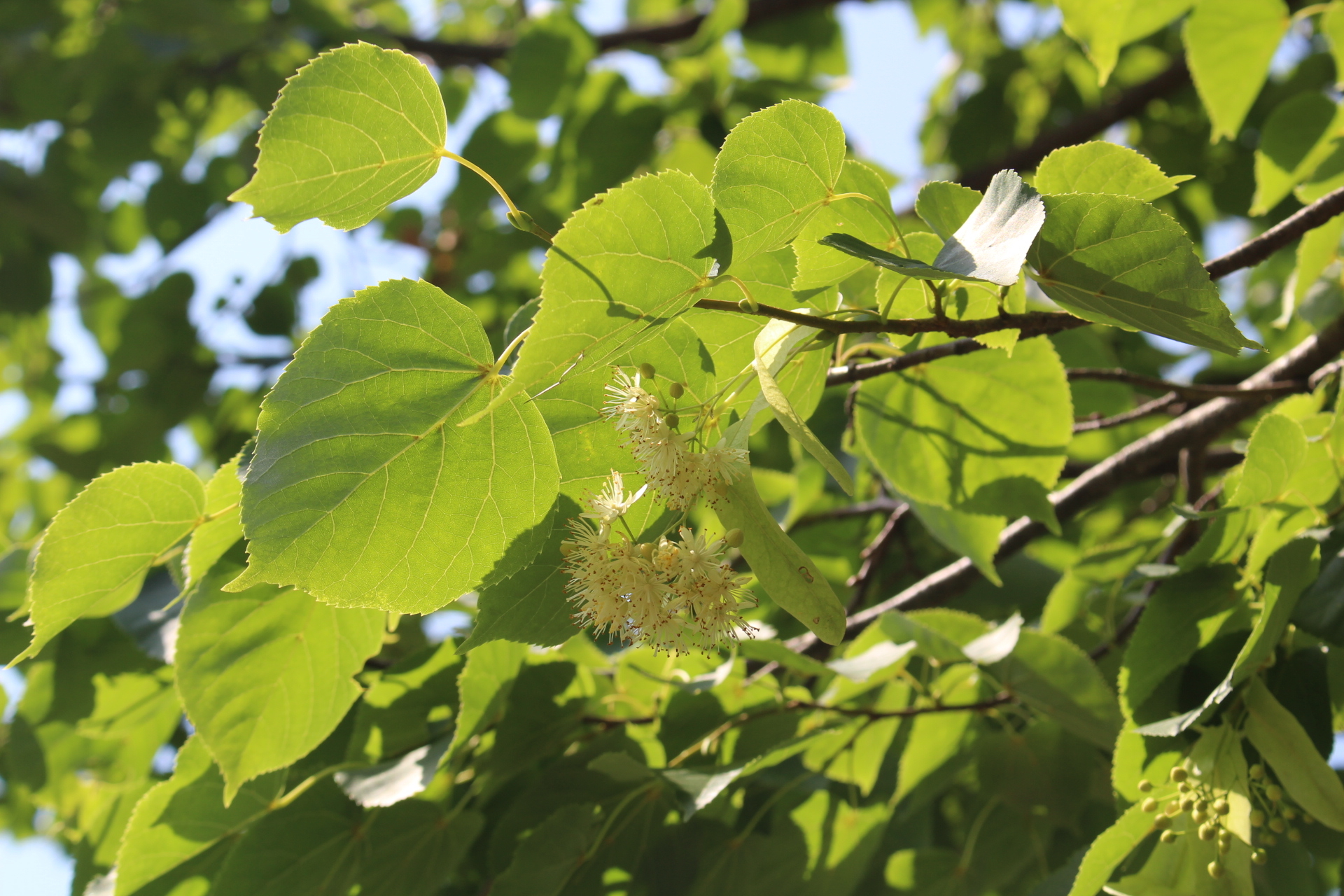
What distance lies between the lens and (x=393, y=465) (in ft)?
2.73

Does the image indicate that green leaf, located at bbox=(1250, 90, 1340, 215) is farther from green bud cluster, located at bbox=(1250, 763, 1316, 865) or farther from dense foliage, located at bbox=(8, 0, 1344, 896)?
green bud cluster, located at bbox=(1250, 763, 1316, 865)

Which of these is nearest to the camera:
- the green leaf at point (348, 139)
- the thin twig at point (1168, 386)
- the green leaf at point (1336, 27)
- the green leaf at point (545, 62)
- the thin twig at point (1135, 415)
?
the green leaf at point (348, 139)

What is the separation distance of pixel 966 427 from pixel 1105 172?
1.46ft

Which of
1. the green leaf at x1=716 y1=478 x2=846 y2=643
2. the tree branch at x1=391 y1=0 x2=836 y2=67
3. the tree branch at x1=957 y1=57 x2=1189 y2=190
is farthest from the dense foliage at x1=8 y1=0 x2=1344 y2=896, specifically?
the tree branch at x1=391 y1=0 x2=836 y2=67

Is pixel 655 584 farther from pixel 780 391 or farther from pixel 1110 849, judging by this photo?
pixel 1110 849

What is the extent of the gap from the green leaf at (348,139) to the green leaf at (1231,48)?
163 cm

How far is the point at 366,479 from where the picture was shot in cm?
82

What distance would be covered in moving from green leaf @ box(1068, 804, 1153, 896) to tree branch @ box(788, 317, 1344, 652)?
0.56m

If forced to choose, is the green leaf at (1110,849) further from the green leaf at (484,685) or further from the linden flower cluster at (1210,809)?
the green leaf at (484,685)

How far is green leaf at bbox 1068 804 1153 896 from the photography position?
105cm

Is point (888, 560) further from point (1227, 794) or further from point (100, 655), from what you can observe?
point (100, 655)

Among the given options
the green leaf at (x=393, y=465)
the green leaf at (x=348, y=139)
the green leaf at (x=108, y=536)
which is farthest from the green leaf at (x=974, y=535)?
the green leaf at (x=108, y=536)

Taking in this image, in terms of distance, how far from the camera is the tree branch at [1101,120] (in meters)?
3.09

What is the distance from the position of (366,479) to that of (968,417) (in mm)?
843
